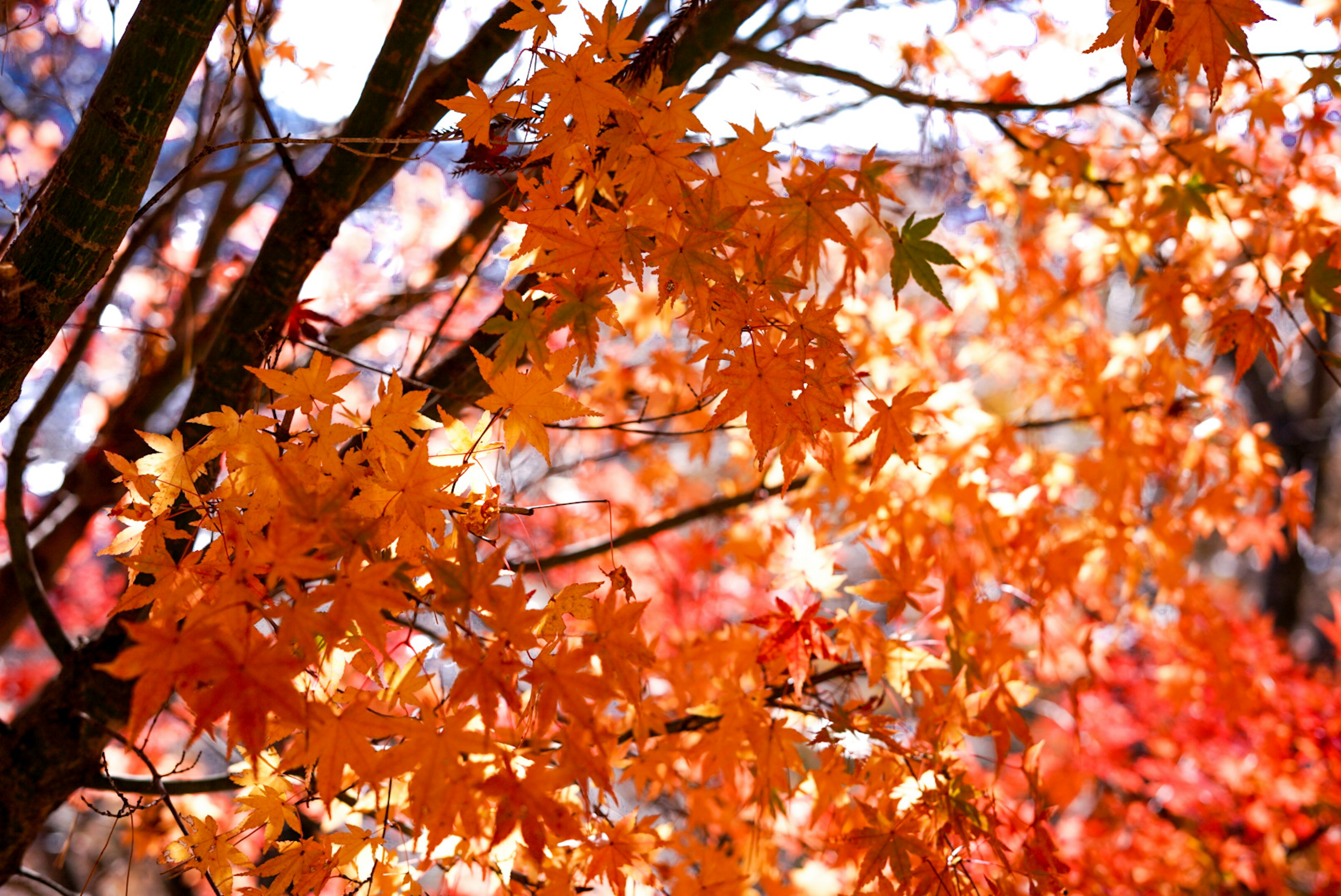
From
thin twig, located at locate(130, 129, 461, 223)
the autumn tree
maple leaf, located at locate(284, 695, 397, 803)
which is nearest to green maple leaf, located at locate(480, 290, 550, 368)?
the autumn tree

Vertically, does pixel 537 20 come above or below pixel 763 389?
above

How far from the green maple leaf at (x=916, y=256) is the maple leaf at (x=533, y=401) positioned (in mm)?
642

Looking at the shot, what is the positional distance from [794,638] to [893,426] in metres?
0.48

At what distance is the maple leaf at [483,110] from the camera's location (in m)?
1.18

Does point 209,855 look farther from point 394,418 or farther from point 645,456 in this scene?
point 645,456

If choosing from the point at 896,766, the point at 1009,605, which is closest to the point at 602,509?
the point at 1009,605

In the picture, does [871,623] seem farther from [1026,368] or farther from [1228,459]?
[1026,368]

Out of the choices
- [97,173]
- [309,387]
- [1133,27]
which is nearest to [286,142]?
[97,173]

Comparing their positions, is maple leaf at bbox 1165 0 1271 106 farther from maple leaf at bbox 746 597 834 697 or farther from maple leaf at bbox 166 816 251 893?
maple leaf at bbox 166 816 251 893

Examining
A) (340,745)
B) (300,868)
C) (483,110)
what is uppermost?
(483,110)

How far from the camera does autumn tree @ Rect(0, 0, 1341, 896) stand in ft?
3.43

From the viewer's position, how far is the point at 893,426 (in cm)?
150

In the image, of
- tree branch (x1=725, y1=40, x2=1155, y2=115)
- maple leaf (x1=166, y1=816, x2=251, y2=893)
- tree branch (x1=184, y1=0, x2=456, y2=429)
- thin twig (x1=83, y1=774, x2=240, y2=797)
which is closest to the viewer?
maple leaf (x1=166, y1=816, x2=251, y2=893)

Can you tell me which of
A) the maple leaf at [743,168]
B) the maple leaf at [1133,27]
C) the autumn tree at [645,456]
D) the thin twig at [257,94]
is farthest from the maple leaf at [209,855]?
the maple leaf at [1133,27]
